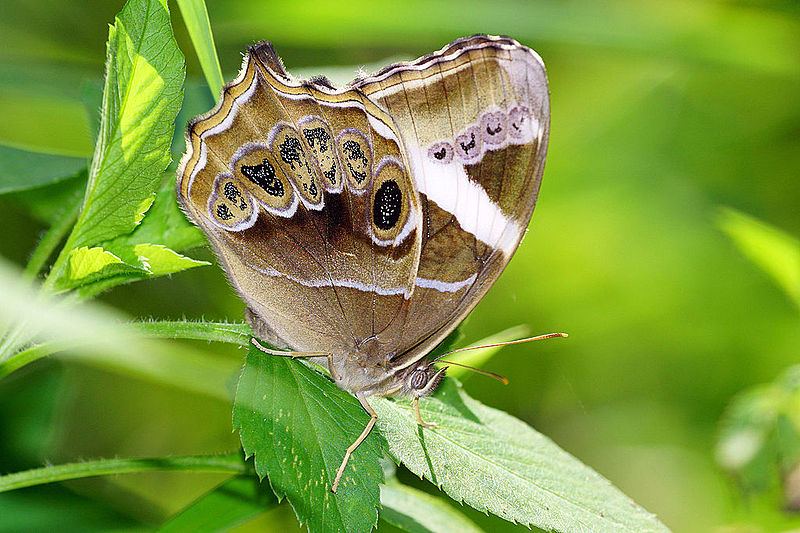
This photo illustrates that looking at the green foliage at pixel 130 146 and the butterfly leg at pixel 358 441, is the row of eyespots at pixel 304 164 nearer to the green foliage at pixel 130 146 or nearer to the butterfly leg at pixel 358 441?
the green foliage at pixel 130 146

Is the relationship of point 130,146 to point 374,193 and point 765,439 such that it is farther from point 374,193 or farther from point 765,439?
point 765,439

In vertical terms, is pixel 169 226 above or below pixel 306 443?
above

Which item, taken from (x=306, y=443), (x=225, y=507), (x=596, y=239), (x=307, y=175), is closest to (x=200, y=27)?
(x=307, y=175)

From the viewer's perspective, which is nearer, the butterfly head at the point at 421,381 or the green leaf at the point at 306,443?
the green leaf at the point at 306,443

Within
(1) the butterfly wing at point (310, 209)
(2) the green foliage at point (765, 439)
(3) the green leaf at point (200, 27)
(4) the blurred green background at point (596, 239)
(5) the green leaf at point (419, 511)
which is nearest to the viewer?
(3) the green leaf at point (200, 27)

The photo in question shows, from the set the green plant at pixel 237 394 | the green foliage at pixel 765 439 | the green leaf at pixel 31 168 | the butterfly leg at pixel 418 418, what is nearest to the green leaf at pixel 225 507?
the green plant at pixel 237 394

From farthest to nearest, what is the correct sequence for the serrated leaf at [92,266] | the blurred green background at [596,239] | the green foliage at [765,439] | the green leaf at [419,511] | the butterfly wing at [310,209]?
1. the blurred green background at [596,239]
2. the green foliage at [765,439]
3. the green leaf at [419,511]
4. the butterfly wing at [310,209]
5. the serrated leaf at [92,266]

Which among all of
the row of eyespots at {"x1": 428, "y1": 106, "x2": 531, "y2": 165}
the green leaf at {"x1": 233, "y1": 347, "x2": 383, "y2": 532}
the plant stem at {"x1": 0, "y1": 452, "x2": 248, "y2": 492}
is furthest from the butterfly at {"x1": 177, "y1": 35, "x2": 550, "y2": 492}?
the plant stem at {"x1": 0, "y1": 452, "x2": 248, "y2": 492}

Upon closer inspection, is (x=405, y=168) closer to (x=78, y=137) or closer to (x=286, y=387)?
(x=286, y=387)
